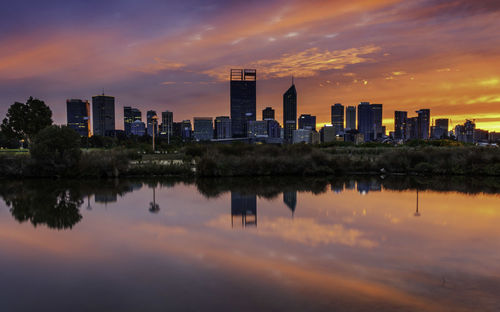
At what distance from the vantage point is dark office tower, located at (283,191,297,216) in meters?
14.3

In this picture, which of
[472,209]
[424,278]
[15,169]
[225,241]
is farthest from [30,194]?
[472,209]

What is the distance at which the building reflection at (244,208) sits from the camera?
39.4ft

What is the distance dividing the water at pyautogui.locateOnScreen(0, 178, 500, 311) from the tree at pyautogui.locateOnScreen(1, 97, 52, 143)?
111ft

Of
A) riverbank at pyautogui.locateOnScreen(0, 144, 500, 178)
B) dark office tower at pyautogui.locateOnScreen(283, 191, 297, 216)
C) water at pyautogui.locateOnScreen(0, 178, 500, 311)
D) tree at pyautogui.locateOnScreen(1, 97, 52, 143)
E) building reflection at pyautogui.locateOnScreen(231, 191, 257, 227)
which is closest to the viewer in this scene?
water at pyautogui.locateOnScreen(0, 178, 500, 311)

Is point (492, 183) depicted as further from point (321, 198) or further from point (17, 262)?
point (17, 262)

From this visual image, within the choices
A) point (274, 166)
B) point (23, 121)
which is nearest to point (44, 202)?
point (274, 166)

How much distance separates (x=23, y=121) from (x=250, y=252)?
47649 millimetres

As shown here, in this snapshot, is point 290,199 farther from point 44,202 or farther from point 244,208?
point 44,202

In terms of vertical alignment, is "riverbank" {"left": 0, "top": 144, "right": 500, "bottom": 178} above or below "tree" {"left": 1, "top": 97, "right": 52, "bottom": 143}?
below

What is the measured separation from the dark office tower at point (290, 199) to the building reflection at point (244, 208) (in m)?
1.33

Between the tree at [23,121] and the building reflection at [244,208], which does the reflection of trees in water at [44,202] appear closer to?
the building reflection at [244,208]

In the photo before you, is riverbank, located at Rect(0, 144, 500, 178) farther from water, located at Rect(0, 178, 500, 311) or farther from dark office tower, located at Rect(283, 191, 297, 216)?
dark office tower, located at Rect(283, 191, 297, 216)

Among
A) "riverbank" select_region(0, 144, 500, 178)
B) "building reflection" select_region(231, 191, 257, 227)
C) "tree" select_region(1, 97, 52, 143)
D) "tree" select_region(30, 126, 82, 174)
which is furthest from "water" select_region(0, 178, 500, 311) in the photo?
"tree" select_region(1, 97, 52, 143)

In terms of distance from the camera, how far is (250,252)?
868 cm
